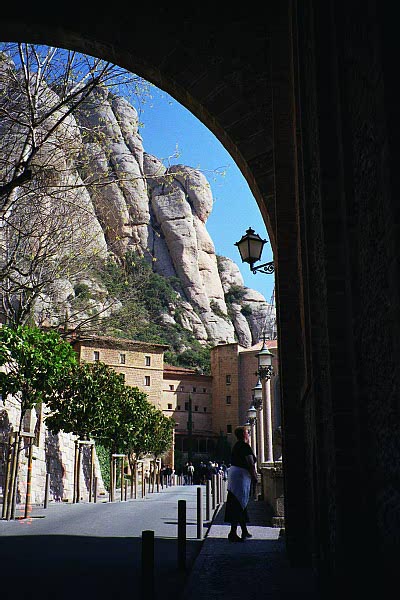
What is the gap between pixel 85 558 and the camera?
7590mm

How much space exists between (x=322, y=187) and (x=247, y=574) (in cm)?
361

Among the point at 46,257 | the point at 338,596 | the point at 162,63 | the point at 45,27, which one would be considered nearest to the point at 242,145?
the point at 162,63

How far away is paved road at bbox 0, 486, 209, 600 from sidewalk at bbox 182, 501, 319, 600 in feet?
0.71

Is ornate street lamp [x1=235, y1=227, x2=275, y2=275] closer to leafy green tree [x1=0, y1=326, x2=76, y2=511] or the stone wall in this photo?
leafy green tree [x1=0, y1=326, x2=76, y2=511]

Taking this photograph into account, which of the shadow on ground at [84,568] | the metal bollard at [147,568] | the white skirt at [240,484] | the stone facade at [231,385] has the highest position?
the stone facade at [231,385]

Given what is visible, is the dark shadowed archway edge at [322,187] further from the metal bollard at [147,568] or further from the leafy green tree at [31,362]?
the leafy green tree at [31,362]

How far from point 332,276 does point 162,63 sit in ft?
15.6

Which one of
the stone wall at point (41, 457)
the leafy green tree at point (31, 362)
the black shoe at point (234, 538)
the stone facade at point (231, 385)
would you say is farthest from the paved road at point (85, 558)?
the stone facade at point (231, 385)

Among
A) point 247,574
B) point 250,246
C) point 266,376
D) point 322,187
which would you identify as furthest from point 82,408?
point 322,187

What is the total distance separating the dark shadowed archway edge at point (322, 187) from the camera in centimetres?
260

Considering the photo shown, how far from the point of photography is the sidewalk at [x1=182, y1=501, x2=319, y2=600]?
4.81m

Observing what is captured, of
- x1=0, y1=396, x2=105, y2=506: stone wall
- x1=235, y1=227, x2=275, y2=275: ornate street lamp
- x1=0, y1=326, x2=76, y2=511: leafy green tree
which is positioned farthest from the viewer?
x1=0, y1=396, x2=105, y2=506: stone wall

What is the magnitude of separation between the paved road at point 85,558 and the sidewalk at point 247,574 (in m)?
0.22

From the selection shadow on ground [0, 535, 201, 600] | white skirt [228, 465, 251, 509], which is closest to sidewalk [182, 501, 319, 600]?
shadow on ground [0, 535, 201, 600]
